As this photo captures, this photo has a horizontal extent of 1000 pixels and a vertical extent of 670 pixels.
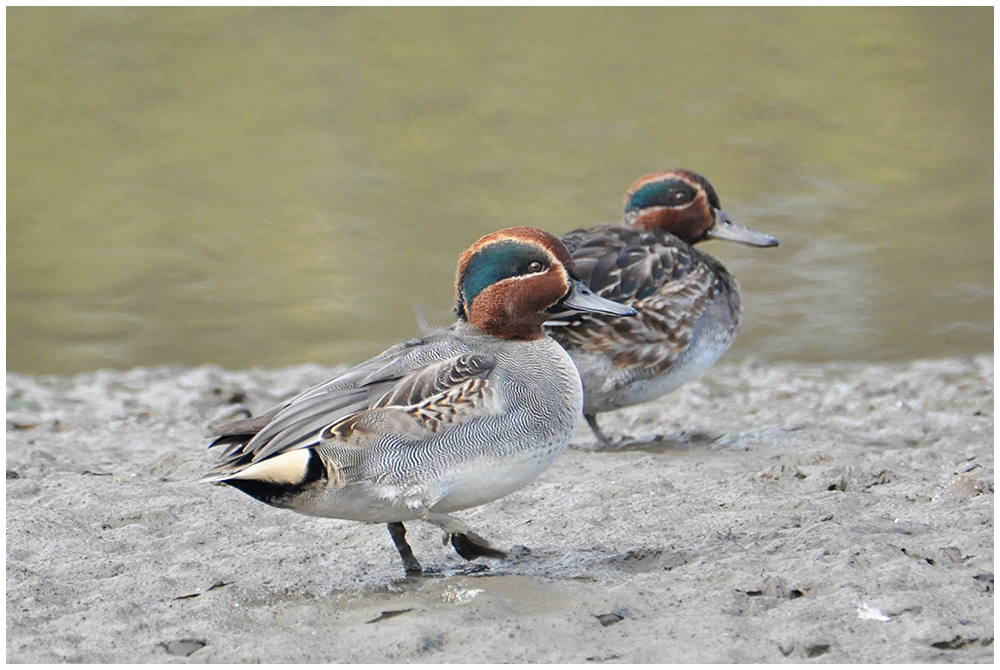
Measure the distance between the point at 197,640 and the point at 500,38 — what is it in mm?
13439

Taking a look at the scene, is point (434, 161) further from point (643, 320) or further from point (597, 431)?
point (643, 320)

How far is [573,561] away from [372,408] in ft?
2.88

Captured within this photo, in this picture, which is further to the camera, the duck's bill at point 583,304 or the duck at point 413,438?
the duck's bill at point 583,304

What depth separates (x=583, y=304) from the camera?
13.1 feet

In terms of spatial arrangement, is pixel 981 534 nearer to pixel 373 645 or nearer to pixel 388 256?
pixel 373 645

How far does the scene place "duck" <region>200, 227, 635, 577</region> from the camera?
336 centimetres

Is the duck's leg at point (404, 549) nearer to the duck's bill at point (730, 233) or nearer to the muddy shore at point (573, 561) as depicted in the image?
the muddy shore at point (573, 561)

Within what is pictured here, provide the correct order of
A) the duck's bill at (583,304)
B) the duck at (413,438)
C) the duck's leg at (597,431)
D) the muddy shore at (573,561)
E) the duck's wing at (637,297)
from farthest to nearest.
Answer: the duck's leg at (597,431) < the duck's wing at (637,297) < the duck's bill at (583,304) < the duck at (413,438) < the muddy shore at (573,561)

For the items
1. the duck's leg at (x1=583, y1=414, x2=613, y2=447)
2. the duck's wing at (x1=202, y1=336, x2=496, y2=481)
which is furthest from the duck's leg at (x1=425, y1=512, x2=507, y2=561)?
the duck's leg at (x1=583, y1=414, x2=613, y2=447)

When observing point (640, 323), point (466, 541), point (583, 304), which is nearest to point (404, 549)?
point (466, 541)

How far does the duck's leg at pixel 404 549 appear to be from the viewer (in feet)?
12.1

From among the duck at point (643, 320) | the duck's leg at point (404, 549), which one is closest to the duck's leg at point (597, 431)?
the duck at point (643, 320)

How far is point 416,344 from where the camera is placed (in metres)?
3.76

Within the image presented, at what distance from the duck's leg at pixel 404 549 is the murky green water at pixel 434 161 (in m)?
4.86
